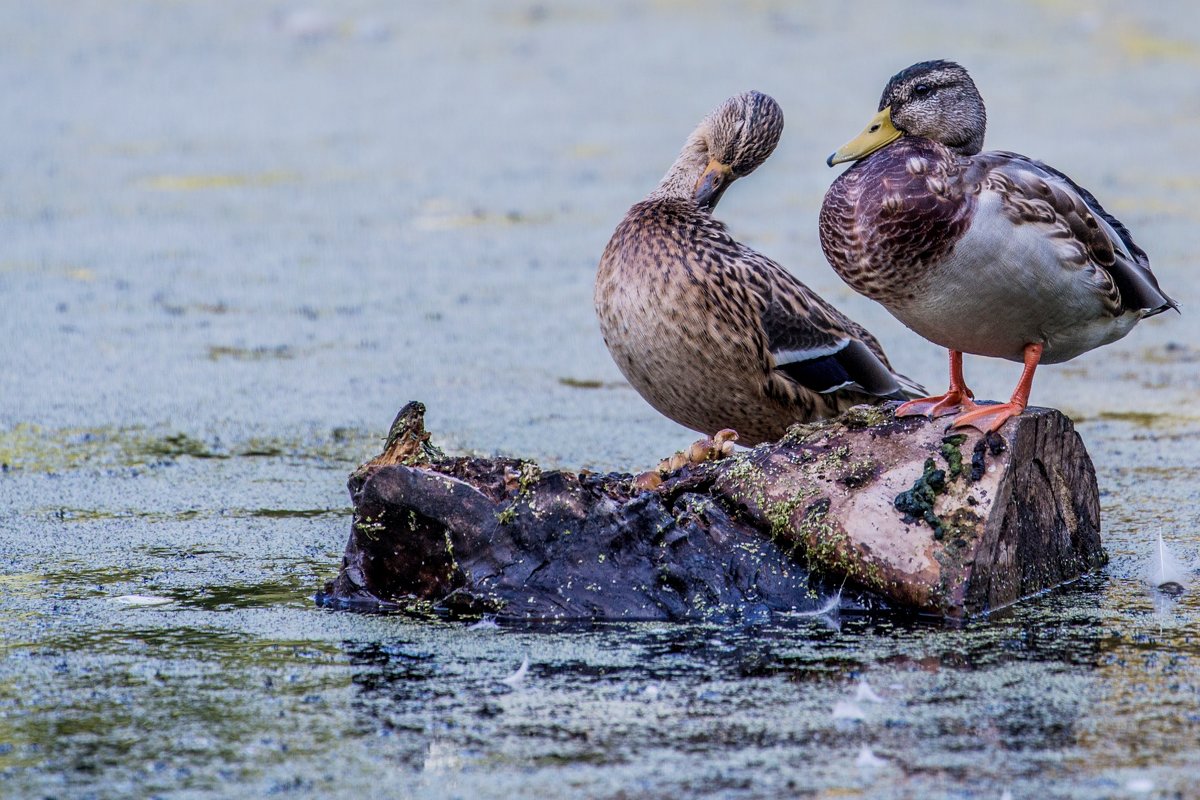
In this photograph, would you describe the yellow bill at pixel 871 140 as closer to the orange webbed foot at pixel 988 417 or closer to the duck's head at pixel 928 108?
the duck's head at pixel 928 108

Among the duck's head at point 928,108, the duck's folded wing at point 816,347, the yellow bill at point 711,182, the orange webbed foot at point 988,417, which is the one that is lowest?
the orange webbed foot at point 988,417

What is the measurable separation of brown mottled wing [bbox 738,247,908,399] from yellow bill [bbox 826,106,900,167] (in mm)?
548

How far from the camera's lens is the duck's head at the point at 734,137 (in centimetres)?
579

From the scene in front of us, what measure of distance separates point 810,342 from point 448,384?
2272 mm

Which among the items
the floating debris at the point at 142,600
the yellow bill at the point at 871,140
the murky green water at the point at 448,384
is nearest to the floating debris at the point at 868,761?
the murky green water at the point at 448,384

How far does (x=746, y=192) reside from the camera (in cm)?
1120

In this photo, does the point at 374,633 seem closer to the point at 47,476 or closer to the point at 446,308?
the point at 47,476

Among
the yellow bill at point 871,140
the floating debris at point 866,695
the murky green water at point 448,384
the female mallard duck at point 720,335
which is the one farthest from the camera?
the female mallard duck at point 720,335

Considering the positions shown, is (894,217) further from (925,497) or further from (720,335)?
(720,335)

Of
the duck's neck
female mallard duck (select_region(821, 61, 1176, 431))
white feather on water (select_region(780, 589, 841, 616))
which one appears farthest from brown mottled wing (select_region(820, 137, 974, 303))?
the duck's neck

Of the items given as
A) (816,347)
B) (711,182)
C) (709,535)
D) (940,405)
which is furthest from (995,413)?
(711,182)

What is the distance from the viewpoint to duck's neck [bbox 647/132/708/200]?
582 centimetres

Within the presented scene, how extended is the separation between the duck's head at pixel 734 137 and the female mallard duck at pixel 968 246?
0.86 metres

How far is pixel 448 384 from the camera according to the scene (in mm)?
7258
